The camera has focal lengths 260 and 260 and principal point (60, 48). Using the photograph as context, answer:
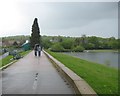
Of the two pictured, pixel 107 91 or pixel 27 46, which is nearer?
pixel 107 91

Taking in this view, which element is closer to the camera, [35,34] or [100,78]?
[100,78]

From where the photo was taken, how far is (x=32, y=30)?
9619cm

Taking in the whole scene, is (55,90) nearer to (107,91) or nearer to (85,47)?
(107,91)

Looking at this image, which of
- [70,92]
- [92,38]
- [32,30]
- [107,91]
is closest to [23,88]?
[70,92]

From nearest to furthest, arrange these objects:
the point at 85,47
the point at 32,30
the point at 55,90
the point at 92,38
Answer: the point at 55,90
the point at 32,30
the point at 85,47
the point at 92,38

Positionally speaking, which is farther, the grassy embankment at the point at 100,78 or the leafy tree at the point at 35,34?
the leafy tree at the point at 35,34

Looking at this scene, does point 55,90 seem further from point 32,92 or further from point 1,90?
point 1,90

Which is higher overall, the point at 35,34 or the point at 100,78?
the point at 35,34

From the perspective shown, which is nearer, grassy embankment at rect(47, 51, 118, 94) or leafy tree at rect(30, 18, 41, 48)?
grassy embankment at rect(47, 51, 118, 94)

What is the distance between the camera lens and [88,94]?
725cm

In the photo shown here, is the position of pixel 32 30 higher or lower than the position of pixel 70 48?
higher

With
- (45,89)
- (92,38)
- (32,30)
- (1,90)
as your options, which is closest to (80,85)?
(45,89)

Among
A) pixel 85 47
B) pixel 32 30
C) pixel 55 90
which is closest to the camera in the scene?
pixel 55 90

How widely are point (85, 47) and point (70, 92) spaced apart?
127 meters
